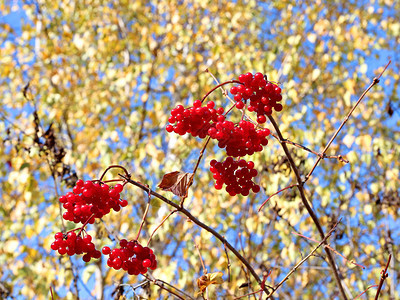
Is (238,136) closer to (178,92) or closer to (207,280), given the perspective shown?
(207,280)

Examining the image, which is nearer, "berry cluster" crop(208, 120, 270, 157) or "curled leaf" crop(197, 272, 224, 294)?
"berry cluster" crop(208, 120, 270, 157)

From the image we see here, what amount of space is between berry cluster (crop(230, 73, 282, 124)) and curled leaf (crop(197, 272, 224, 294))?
1.56ft

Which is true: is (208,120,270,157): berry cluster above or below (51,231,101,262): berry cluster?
above

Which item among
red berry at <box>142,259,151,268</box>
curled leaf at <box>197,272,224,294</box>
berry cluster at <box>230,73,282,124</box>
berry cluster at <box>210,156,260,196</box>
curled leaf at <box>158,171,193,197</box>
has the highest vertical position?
berry cluster at <box>230,73,282,124</box>

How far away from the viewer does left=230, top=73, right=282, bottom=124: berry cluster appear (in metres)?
1.06

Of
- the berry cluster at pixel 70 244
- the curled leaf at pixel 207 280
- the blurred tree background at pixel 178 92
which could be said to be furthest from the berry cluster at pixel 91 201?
the blurred tree background at pixel 178 92

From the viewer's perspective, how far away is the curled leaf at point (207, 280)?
1186 mm

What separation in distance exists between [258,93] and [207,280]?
21.1 inches

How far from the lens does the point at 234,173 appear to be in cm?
115

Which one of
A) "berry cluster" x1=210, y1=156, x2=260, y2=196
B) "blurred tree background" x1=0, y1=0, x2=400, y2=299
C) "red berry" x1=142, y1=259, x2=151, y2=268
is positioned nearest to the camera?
"red berry" x1=142, y1=259, x2=151, y2=268

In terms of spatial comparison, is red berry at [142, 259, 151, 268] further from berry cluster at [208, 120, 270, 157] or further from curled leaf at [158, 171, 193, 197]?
berry cluster at [208, 120, 270, 157]

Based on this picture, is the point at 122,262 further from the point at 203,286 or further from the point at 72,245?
the point at 203,286

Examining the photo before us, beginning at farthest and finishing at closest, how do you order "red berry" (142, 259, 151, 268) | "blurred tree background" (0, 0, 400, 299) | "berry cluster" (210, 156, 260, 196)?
1. "blurred tree background" (0, 0, 400, 299)
2. "berry cluster" (210, 156, 260, 196)
3. "red berry" (142, 259, 151, 268)

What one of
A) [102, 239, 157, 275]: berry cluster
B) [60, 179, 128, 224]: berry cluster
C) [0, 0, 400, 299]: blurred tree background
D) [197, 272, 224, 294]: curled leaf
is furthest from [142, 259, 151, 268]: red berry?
[0, 0, 400, 299]: blurred tree background
